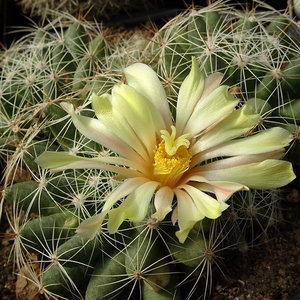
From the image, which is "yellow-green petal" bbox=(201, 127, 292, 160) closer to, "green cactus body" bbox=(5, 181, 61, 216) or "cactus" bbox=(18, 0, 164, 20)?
"green cactus body" bbox=(5, 181, 61, 216)

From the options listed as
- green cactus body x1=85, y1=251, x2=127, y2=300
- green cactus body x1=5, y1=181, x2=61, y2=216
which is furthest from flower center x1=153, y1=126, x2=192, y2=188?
green cactus body x1=5, y1=181, x2=61, y2=216

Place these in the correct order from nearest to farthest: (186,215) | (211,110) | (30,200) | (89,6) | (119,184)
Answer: (186,215), (211,110), (119,184), (30,200), (89,6)

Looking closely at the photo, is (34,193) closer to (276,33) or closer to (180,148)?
(180,148)

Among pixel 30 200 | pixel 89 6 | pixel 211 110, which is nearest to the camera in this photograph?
pixel 211 110

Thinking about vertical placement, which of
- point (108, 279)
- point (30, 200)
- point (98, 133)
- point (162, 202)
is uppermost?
point (98, 133)

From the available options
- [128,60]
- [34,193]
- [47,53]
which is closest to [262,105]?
[128,60]

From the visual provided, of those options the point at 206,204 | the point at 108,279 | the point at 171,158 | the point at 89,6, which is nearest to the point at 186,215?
the point at 206,204

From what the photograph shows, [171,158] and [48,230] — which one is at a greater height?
[171,158]

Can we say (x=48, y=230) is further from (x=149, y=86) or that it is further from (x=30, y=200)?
(x=149, y=86)
